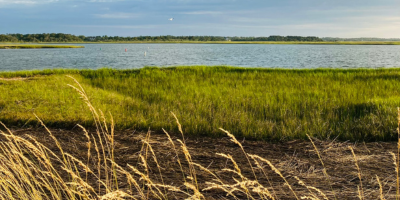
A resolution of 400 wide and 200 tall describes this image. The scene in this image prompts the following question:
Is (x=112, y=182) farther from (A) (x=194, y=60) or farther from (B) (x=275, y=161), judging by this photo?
(A) (x=194, y=60)

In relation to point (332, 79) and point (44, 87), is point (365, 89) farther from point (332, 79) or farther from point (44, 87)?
point (44, 87)

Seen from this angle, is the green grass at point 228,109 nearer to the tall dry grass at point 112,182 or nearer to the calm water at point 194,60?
the tall dry grass at point 112,182

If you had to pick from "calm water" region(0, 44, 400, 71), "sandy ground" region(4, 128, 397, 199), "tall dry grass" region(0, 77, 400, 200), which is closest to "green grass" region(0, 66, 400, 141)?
"sandy ground" region(4, 128, 397, 199)

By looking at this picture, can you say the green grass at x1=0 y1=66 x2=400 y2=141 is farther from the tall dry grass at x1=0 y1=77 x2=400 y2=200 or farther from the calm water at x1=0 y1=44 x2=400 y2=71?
the calm water at x1=0 y1=44 x2=400 y2=71

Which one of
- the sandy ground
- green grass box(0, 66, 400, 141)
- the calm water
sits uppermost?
the calm water

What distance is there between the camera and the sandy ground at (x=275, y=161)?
3.90 m

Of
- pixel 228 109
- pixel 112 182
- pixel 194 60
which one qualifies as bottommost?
pixel 112 182

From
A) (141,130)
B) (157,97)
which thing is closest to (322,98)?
(157,97)

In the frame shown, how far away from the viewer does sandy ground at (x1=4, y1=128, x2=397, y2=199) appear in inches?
153

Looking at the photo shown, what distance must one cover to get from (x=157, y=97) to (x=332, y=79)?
27.2 ft

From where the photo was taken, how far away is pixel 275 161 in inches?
193

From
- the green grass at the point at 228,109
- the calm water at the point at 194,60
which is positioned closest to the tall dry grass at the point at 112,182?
the green grass at the point at 228,109

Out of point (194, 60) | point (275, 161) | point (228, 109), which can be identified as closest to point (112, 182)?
point (275, 161)

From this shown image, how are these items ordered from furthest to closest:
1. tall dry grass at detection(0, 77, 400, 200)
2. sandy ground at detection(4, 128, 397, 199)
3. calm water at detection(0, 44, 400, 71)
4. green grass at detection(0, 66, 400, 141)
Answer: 1. calm water at detection(0, 44, 400, 71)
2. green grass at detection(0, 66, 400, 141)
3. sandy ground at detection(4, 128, 397, 199)
4. tall dry grass at detection(0, 77, 400, 200)
